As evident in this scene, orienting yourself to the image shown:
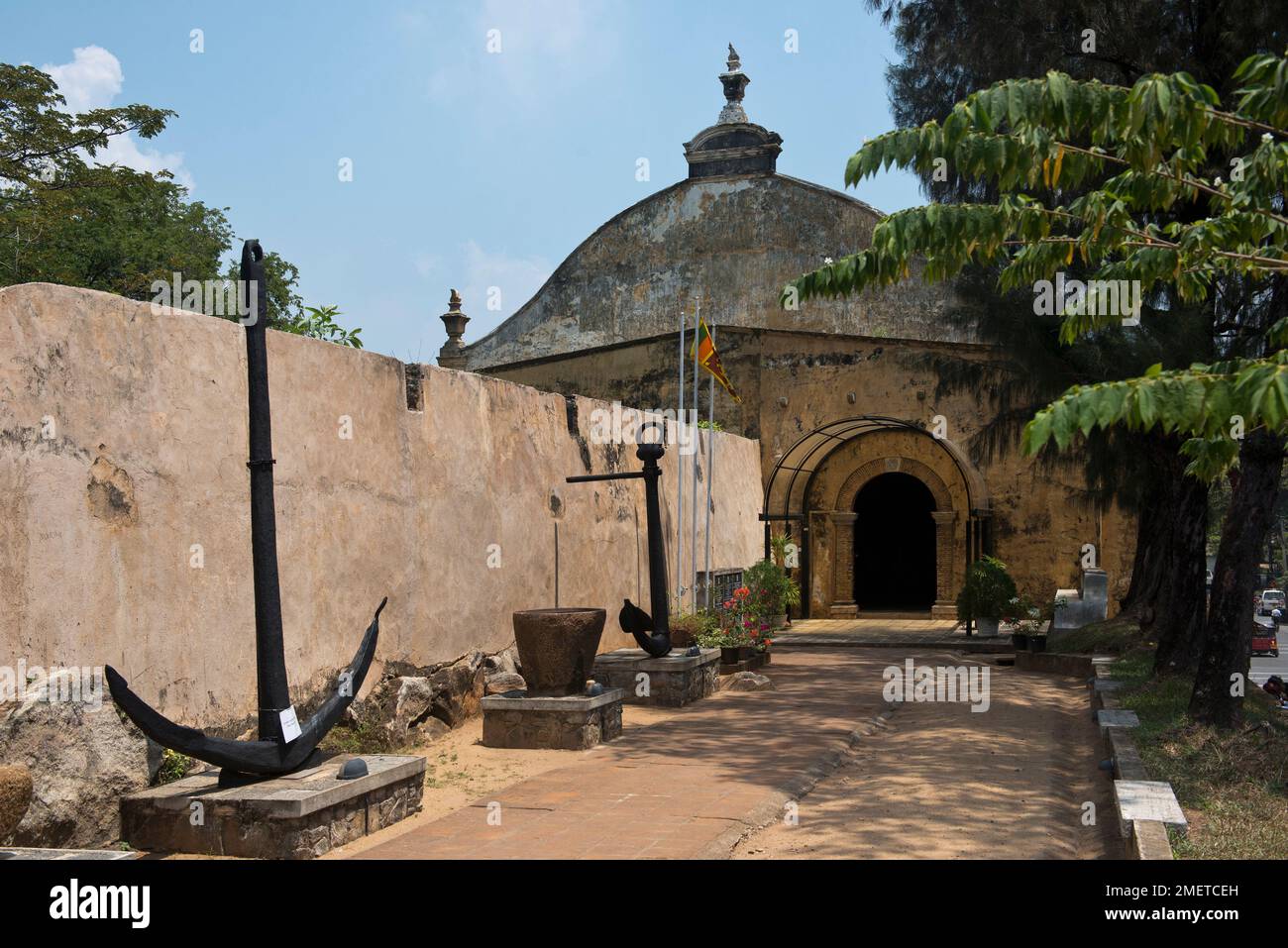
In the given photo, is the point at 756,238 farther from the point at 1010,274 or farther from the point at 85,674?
the point at 85,674

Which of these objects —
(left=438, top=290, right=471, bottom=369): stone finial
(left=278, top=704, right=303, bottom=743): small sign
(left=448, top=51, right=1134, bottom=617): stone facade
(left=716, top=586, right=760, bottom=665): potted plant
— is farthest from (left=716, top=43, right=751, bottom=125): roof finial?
(left=278, top=704, right=303, bottom=743): small sign

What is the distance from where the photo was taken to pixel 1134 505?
52.9ft

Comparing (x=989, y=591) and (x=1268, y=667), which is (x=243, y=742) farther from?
(x=1268, y=667)

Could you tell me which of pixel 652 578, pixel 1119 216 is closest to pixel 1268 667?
pixel 652 578

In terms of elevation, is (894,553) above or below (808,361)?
below

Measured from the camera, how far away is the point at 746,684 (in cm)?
1215

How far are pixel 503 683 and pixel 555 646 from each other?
1.28 metres

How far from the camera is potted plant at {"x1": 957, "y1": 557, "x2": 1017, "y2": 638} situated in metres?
17.3

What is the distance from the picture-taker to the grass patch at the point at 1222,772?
555 centimetres

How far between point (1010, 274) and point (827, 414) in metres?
13.9

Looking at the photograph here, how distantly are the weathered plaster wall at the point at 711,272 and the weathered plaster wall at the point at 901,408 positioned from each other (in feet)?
13.1

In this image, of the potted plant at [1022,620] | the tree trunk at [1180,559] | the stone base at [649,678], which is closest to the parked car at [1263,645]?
the potted plant at [1022,620]

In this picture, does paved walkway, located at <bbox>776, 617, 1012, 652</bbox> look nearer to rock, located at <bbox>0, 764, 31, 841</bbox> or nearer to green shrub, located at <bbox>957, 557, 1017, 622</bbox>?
green shrub, located at <bbox>957, 557, 1017, 622</bbox>

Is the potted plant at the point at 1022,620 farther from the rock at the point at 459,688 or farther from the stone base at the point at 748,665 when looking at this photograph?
the rock at the point at 459,688
